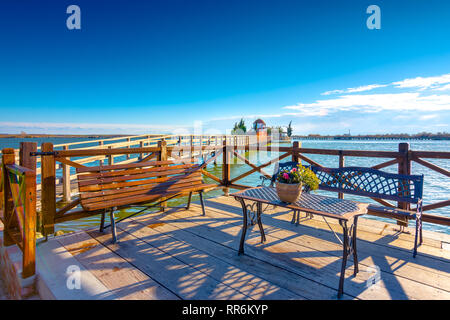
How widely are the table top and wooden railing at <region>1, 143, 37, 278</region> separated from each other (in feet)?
5.82

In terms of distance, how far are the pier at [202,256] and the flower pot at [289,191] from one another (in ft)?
1.96

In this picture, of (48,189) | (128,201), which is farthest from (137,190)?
(48,189)

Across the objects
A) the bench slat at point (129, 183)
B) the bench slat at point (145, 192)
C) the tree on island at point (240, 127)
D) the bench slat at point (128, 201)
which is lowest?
the bench slat at point (128, 201)

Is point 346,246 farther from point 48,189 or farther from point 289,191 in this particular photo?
point 48,189

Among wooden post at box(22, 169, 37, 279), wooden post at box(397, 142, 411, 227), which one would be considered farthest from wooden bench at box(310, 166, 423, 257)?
wooden post at box(22, 169, 37, 279)

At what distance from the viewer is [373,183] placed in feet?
9.79

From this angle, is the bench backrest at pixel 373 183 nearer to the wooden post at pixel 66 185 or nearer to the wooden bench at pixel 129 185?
the wooden bench at pixel 129 185

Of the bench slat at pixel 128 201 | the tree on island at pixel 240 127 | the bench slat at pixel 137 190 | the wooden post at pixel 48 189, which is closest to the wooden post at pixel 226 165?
the bench slat at pixel 137 190

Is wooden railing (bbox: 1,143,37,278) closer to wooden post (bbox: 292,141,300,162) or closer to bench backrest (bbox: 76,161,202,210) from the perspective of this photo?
bench backrest (bbox: 76,161,202,210)

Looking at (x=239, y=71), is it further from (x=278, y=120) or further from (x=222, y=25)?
(x=278, y=120)

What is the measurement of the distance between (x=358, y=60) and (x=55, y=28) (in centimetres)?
1895

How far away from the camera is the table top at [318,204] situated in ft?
6.28

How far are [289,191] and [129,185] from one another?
2.08 meters
